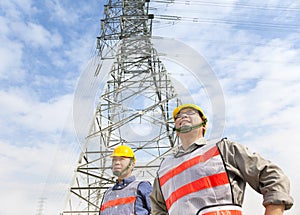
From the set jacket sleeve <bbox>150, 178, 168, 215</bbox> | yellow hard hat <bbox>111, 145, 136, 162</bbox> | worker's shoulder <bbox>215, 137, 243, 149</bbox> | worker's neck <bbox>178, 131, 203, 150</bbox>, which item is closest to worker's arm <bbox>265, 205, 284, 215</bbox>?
worker's shoulder <bbox>215, 137, 243, 149</bbox>

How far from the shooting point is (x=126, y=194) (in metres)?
3.26

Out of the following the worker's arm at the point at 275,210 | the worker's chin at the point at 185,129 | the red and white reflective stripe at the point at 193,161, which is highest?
the worker's chin at the point at 185,129

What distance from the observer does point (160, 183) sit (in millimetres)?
2037

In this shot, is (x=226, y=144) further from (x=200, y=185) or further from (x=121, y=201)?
(x=121, y=201)

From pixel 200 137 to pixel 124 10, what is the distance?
38.5 feet

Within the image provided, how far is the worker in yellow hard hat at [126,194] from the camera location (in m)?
3.17

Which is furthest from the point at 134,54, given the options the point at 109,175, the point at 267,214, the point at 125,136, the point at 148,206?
the point at 267,214

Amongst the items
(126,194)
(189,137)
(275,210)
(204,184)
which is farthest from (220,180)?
(126,194)

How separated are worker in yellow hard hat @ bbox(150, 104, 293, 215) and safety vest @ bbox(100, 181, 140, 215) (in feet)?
4.31

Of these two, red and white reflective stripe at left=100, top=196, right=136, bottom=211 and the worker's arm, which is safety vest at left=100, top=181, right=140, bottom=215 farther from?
the worker's arm

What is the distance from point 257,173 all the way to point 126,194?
6.23 ft

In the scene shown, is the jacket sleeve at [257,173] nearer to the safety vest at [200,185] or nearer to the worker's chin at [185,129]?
the safety vest at [200,185]

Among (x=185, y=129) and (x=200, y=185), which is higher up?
(x=185, y=129)

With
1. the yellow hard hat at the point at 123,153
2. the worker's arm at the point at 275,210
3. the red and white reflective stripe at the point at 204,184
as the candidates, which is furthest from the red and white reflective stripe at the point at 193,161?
the yellow hard hat at the point at 123,153
